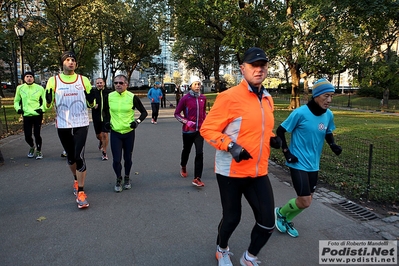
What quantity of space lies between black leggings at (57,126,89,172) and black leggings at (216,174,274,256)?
256 centimetres

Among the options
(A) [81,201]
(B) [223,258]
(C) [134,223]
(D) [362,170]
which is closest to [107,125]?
(A) [81,201]

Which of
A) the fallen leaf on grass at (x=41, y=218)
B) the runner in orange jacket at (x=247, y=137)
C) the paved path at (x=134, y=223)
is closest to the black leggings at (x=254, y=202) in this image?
the runner in orange jacket at (x=247, y=137)

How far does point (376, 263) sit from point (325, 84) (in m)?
1.95

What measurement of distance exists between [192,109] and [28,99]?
4526mm

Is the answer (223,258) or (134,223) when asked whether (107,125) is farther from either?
(223,258)

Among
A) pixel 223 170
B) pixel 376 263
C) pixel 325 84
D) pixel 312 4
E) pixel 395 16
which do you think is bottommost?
pixel 376 263

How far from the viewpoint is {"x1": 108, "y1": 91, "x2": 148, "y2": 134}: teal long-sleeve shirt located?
17.2ft

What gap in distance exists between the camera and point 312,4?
17.8 metres

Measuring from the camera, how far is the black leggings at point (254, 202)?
9.37 ft

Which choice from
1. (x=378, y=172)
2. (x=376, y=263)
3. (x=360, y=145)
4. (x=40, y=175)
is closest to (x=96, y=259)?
(x=376, y=263)

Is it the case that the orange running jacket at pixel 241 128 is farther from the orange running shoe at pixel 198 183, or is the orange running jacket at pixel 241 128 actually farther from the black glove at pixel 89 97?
the orange running shoe at pixel 198 183

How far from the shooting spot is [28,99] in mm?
7816

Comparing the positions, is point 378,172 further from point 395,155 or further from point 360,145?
point 360,145

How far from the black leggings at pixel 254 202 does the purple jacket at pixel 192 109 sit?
2.84 m
